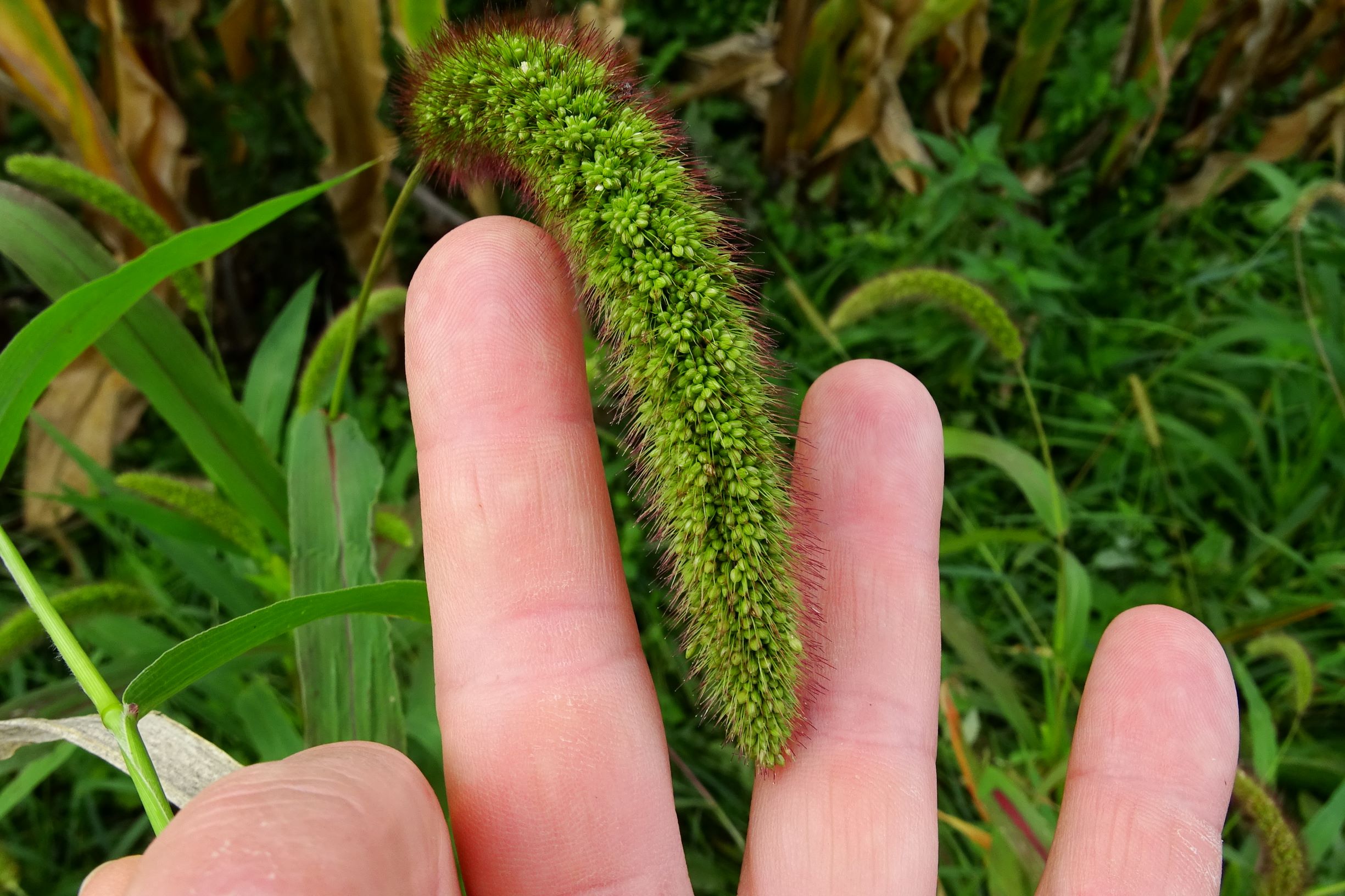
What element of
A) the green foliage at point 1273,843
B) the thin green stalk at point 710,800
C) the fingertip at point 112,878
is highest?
the fingertip at point 112,878

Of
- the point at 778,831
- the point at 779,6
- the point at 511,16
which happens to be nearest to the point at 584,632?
the point at 778,831

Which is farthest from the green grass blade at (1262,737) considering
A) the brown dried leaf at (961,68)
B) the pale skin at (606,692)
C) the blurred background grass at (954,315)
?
the brown dried leaf at (961,68)

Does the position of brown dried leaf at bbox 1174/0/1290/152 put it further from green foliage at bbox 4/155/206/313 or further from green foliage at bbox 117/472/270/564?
A: green foliage at bbox 117/472/270/564

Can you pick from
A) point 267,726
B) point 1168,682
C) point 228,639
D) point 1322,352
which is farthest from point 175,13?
point 1322,352

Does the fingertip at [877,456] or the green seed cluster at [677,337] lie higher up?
the green seed cluster at [677,337]

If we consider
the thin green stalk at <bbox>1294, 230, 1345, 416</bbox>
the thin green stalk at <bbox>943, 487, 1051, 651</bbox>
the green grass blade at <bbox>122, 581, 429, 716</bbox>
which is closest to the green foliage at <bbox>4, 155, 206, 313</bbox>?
the green grass blade at <bbox>122, 581, 429, 716</bbox>

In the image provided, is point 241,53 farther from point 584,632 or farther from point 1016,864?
point 1016,864

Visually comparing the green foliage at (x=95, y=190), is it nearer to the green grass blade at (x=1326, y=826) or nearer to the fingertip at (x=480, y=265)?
the fingertip at (x=480, y=265)
